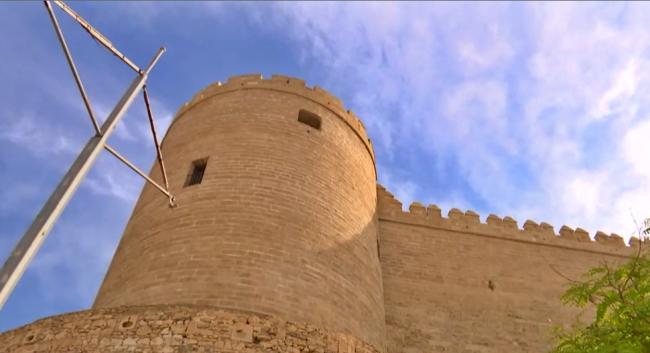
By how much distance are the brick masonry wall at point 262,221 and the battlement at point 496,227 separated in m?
1.55

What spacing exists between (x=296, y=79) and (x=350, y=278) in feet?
18.0

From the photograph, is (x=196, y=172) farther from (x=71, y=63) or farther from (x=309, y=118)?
(x=71, y=63)

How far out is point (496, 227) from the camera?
46.2ft

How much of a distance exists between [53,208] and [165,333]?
97.3 inches

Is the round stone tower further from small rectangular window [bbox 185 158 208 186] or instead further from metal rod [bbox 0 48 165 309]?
metal rod [bbox 0 48 165 309]

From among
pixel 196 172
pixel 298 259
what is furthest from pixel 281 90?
pixel 298 259

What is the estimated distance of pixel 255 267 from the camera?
8.05m

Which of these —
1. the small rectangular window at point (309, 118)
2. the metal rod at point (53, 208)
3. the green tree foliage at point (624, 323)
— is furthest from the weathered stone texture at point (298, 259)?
the green tree foliage at point (624, 323)

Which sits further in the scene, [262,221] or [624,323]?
[262,221]

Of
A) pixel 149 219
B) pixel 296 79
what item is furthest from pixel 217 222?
pixel 296 79

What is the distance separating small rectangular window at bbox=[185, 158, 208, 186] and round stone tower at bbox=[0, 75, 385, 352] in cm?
3

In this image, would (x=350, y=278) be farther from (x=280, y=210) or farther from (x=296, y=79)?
(x=296, y=79)

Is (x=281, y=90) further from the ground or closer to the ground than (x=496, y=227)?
further from the ground

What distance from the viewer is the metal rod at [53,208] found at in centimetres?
386
